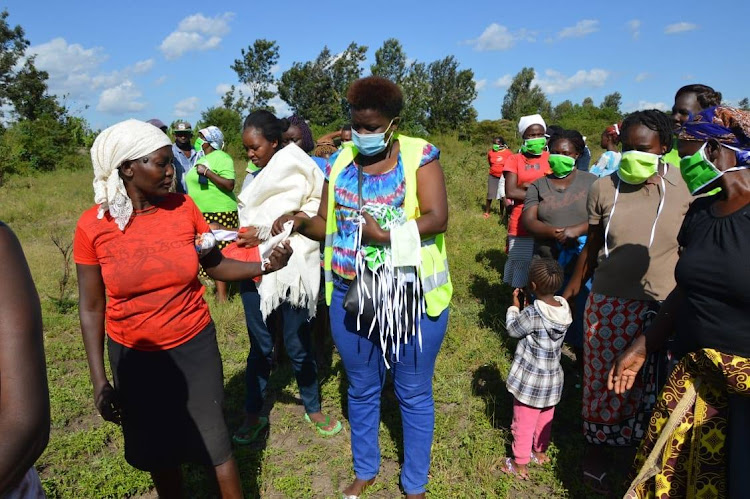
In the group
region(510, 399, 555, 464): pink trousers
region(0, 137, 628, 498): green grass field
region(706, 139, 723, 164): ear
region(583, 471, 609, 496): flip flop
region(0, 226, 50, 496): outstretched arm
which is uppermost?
region(706, 139, 723, 164): ear

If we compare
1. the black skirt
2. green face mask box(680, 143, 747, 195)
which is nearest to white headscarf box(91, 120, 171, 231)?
the black skirt

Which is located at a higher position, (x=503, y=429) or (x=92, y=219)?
(x=92, y=219)

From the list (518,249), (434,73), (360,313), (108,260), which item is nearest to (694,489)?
(360,313)

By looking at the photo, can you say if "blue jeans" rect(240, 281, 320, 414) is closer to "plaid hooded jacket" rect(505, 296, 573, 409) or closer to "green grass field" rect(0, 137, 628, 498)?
"green grass field" rect(0, 137, 628, 498)

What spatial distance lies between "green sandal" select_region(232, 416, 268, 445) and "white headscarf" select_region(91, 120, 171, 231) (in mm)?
1958

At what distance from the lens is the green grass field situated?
296cm

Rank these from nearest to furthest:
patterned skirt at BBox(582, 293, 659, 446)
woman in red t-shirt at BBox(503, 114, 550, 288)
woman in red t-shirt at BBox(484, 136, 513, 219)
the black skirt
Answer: the black skirt, patterned skirt at BBox(582, 293, 659, 446), woman in red t-shirt at BBox(503, 114, 550, 288), woman in red t-shirt at BBox(484, 136, 513, 219)

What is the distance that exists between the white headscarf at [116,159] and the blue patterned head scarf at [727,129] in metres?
2.24

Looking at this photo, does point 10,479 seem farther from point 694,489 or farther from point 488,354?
point 488,354

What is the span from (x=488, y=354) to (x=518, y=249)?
1.06m

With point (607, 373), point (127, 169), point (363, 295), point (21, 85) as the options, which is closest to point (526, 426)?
point (607, 373)

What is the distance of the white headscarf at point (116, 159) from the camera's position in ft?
6.67

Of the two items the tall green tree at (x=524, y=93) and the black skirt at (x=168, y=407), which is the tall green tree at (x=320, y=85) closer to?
the tall green tree at (x=524, y=93)

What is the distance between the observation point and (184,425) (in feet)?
7.17
